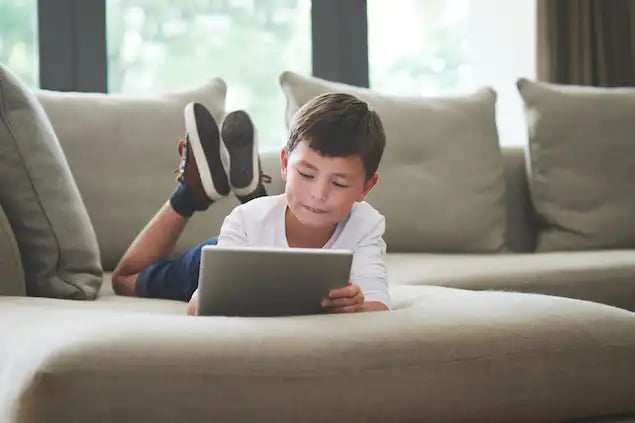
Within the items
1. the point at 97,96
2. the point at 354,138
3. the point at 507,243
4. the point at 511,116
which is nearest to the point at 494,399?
the point at 354,138

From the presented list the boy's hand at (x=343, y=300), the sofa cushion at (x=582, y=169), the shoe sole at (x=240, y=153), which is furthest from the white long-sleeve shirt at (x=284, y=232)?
the sofa cushion at (x=582, y=169)

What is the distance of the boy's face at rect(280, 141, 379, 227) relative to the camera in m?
1.53

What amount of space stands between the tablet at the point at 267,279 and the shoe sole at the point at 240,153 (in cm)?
74

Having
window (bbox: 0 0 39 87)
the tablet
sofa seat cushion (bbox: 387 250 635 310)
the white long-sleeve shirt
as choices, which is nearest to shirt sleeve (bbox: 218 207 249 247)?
the white long-sleeve shirt

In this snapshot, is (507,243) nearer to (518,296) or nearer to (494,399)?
(518,296)

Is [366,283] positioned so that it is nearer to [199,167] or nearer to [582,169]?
[199,167]

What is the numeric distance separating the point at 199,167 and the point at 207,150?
5cm

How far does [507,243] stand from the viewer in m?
3.10

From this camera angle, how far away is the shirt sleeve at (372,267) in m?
1.58

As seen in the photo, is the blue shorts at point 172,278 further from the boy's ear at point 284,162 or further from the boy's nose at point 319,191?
the boy's nose at point 319,191

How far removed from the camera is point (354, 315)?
128cm

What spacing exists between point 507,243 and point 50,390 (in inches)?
89.8

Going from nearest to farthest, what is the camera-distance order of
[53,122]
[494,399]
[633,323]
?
[494,399] < [633,323] < [53,122]

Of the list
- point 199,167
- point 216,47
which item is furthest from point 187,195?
point 216,47
